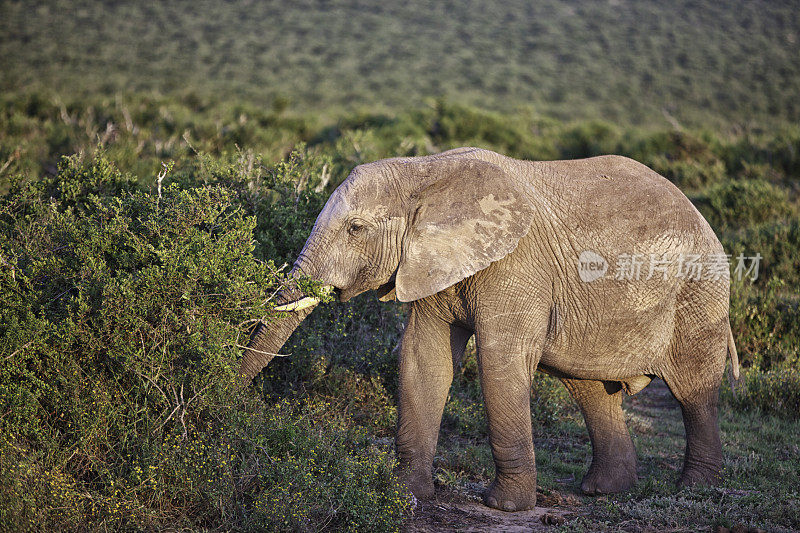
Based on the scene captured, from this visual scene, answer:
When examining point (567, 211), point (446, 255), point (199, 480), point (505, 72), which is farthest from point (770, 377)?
point (505, 72)

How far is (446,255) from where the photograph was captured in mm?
5230

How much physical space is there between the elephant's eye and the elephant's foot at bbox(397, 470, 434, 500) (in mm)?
1707

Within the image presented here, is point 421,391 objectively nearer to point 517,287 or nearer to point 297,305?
point 517,287

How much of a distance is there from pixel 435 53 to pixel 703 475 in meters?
49.6

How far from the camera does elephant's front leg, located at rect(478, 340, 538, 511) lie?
530 centimetres

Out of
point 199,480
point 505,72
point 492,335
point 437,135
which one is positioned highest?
point 492,335

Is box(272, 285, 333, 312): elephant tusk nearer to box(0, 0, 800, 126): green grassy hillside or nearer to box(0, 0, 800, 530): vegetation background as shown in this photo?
box(0, 0, 800, 530): vegetation background

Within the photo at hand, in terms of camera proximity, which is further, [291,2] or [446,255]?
[291,2]

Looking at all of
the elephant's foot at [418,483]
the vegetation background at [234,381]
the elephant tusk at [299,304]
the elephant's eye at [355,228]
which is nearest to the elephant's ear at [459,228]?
the elephant's eye at [355,228]

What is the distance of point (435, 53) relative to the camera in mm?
53031

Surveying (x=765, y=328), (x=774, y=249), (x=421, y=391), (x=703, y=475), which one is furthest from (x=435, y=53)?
(x=421, y=391)

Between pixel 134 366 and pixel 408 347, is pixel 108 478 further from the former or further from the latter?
pixel 408 347

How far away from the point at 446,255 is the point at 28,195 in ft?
11.9

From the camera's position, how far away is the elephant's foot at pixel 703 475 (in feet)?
19.8
